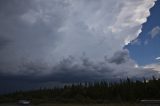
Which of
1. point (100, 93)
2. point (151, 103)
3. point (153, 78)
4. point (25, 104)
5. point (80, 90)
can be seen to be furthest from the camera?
point (80, 90)

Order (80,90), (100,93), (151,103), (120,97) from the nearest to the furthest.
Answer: (151,103), (120,97), (100,93), (80,90)

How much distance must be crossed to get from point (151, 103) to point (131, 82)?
119 meters

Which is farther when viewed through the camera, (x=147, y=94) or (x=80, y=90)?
(x=80, y=90)

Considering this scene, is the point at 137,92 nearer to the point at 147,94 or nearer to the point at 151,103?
the point at 147,94

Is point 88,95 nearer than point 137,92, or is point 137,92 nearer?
point 137,92

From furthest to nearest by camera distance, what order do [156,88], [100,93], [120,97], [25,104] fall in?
[100,93] < [120,97] < [156,88] < [25,104]

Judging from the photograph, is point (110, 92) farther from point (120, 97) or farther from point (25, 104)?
point (25, 104)

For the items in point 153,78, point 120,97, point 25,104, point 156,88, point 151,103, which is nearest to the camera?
point 151,103

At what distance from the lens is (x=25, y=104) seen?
9838 cm

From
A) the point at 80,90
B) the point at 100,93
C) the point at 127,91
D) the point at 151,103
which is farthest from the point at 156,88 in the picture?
the point at 151,103

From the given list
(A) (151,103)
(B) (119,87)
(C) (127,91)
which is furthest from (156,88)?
(A) (151,103)

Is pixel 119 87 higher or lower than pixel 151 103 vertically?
higher

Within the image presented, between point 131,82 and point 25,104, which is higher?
point 131,82

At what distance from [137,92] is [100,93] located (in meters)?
32.3
